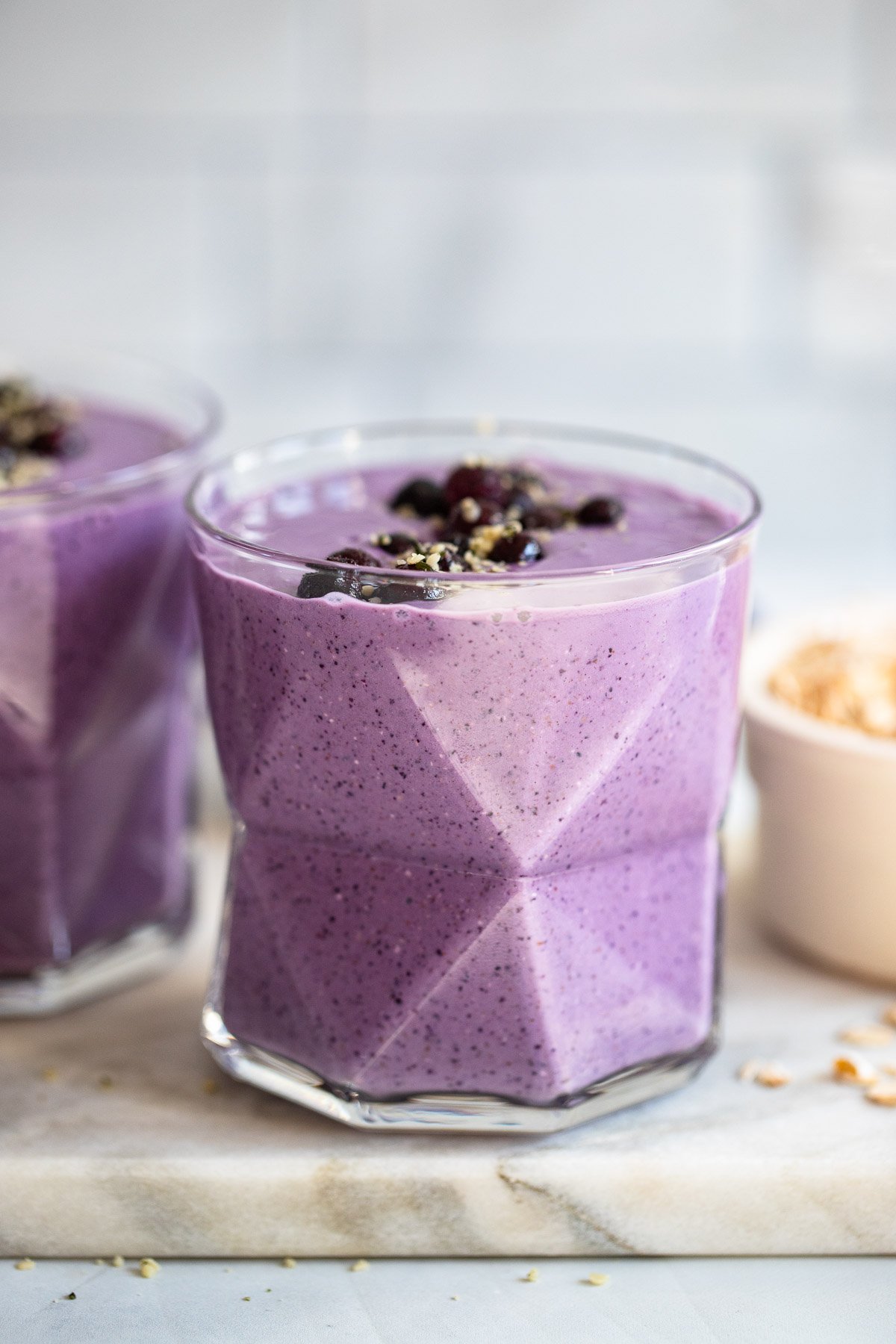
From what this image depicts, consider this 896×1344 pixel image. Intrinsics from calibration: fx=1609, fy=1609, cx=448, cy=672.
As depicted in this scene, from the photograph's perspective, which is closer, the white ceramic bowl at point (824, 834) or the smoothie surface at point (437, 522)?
the smoothie surface at point (437, 522)

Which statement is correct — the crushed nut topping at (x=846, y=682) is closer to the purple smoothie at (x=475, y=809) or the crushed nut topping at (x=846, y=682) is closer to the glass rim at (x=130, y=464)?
the purple smoothie at (x=475, y=809)

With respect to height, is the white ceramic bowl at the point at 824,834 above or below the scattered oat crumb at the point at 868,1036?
above

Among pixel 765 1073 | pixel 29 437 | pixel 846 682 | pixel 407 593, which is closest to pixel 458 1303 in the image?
pixel 765 1073

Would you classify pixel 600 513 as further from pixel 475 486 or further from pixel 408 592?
pixel 408 592

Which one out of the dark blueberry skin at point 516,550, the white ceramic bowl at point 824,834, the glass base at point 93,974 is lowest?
the glass base at point 93,974

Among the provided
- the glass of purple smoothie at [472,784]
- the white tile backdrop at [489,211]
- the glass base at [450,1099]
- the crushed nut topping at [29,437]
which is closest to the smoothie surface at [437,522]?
the glass of purple smoothie at [472,784]

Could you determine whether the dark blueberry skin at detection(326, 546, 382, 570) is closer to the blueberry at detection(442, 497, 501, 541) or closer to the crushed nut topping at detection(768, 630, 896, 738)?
the blueberry at detection(442, 497, 501, 541)

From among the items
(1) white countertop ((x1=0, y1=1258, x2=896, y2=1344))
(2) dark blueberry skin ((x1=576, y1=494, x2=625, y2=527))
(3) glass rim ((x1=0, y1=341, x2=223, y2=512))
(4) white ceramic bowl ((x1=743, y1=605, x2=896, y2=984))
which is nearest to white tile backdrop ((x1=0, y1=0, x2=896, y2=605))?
(3) glass rim ((x1=0, y1=341, x2=223, y2=512))
